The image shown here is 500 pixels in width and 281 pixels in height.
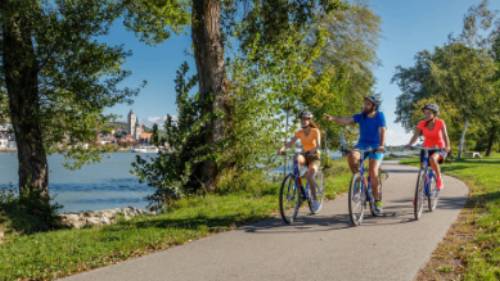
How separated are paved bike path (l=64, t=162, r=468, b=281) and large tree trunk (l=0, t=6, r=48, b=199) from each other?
22.4ft

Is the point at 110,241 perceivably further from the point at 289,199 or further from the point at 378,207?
the point at 378,207

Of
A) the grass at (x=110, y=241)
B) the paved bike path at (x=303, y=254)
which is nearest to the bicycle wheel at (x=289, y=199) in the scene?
the paved bike path at (x=303, y=254)

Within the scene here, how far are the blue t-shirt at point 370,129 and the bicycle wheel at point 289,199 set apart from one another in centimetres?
131

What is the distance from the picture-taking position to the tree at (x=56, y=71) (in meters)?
11.7

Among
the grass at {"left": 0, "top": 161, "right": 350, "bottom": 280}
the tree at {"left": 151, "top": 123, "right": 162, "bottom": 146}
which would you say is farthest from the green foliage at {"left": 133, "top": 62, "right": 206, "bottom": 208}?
the grass at {"left": 0, "top": 161, "right": 350, "bottom": 280}

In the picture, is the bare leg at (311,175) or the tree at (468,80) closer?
the bare leg at (311,175)

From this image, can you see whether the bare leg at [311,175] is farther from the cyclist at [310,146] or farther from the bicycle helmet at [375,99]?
the bicycle helmet at [375,99]

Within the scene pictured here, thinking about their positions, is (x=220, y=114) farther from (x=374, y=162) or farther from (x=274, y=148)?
(x=374, y=162)

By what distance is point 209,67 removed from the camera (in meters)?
12.9

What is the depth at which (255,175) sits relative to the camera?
1310 cm

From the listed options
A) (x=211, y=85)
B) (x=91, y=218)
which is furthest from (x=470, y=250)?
(x=91, y=218)

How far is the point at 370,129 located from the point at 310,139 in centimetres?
103

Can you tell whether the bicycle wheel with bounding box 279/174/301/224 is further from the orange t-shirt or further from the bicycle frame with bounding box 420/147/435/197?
the bicycle frame with bounding box 420/147/435/197

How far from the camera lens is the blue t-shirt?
25.3ft
